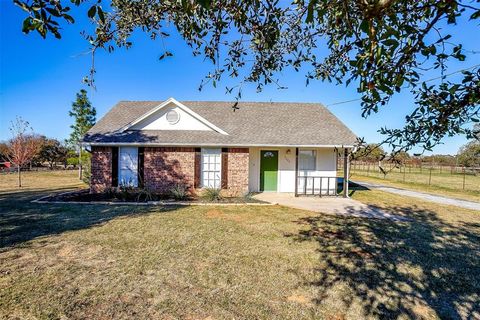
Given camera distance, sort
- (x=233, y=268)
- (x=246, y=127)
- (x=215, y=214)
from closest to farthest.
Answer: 1. (x=233, y=268)
2. (x=215, y=214)
3. (x=246, y=127)

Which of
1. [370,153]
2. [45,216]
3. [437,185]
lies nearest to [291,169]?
[45,216]

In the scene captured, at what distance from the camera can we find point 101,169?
13.6 meters

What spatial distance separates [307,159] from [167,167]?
798cm

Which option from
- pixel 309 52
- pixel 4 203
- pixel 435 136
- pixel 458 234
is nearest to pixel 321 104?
pixel 458 234

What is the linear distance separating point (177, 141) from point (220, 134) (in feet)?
8.10

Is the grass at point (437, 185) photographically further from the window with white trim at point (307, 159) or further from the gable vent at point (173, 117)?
the gable vent at point (173, 117)

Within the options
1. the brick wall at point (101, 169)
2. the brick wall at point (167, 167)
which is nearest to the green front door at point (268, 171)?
the brick wall at point (167, 167)

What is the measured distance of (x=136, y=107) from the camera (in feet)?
59.1

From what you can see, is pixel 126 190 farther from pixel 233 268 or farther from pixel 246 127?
pixel 233 268

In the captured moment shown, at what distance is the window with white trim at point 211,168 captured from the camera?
45.7ft

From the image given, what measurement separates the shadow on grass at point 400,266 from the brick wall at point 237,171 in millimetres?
5403

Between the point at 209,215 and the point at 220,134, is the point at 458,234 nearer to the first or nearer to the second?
the point at 209,215

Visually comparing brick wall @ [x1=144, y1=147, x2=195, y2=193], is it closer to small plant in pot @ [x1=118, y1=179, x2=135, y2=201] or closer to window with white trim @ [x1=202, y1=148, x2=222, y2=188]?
window with white trim @ [x1=202, y1=148, x2=222, y2=188]

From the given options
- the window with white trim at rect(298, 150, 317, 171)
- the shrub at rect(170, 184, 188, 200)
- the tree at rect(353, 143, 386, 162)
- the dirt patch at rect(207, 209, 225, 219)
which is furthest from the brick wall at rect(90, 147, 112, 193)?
the tree at rect(353, 143, 386, 162)
